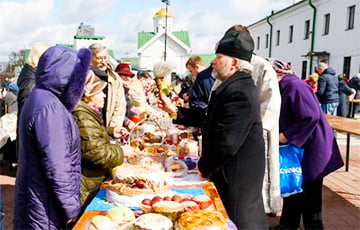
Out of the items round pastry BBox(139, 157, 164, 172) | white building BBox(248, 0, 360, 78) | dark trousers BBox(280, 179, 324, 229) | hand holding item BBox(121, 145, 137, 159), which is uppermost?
white building BBox(248, 0, 360, 78)

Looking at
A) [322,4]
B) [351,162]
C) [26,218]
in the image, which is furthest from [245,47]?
[322,4]

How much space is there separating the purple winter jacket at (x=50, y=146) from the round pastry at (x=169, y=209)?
1.76ft

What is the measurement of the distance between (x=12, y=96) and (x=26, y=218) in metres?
5.74

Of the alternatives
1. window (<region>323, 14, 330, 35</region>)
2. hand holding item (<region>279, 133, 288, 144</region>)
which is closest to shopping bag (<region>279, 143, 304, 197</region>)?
hand holding item (<region>279, 133, 288, 144</region>)

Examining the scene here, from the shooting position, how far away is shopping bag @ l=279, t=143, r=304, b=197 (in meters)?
3.05

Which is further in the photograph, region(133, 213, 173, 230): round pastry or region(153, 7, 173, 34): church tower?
region(153, 7, 173, 34): church tower

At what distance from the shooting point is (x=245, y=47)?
7.03 ft

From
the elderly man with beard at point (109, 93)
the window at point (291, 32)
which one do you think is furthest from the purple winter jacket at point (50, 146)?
the window at point (291, 32)

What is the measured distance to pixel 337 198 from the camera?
15.6 ft

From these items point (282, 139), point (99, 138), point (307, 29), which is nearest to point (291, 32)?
point (307, 29)

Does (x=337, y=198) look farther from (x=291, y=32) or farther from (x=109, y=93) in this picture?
(x=291, y=32)

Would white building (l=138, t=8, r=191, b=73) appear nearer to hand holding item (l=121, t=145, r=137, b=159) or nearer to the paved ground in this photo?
the paved ground

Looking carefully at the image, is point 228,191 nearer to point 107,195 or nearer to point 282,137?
point 107,195

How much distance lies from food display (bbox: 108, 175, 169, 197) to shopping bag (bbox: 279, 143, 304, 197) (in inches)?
55.6
